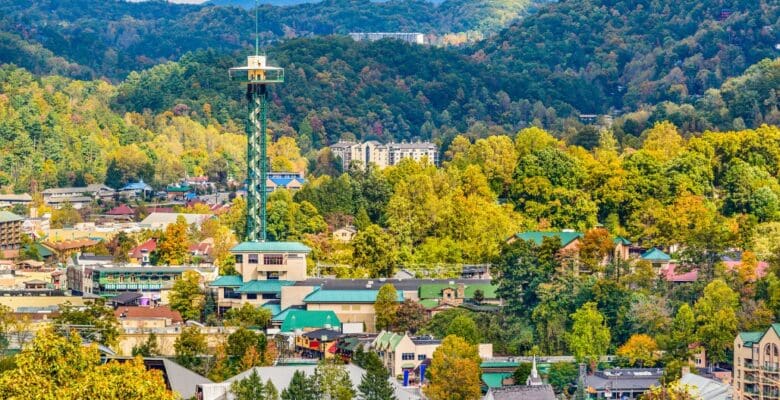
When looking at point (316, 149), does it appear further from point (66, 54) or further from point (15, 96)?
point (66, 54)

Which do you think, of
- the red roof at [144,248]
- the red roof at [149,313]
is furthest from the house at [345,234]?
the red roof at [149,313]

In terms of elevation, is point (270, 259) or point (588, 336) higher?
point (270, 259)

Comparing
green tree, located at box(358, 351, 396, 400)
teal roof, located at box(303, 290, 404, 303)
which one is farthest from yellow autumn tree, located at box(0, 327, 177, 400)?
teal roof, located at box(303, 290, 404, 303)

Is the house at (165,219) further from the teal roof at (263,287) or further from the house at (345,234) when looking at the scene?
the teal roof at (263,287)

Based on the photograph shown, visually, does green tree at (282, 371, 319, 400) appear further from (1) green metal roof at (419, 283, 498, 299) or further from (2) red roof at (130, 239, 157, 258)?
(2) red roof at (130, 239, 157, 258)

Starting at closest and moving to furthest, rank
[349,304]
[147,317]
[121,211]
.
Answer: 1. [349,304]
2. [147,317]
3. [121,211]

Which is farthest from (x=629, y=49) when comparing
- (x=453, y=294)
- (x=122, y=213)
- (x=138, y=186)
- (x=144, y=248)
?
(x=453, y=294)

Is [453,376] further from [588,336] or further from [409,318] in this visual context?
[409,318]
